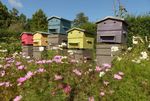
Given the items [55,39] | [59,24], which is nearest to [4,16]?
[59,24]

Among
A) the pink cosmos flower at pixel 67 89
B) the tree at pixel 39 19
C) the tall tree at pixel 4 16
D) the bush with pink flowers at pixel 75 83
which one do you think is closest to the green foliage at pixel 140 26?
the bush with pink flowers at pixel 75 83

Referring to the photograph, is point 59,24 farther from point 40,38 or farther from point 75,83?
point 75,83

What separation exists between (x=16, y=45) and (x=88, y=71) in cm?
960

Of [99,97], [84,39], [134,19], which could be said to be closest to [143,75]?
[99,97]

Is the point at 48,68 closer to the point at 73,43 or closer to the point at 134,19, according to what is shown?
the point at 73,43

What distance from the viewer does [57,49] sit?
659 centimetres

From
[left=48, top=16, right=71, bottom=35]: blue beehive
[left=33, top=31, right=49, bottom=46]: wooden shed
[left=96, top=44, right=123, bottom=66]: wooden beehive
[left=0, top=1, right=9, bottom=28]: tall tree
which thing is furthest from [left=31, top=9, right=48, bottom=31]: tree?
[left=96, top=44, right=123, bottom=66]: wooden beehive

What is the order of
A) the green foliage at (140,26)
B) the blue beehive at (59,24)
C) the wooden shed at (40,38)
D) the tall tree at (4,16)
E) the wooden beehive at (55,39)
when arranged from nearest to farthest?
1. the wooden beehive at (55,39)
2. the blue beehive at (59,24)
3. the wooden shed at (40,38)
4. the green foliage at (140,26)
5. the tall tree at (4,16)

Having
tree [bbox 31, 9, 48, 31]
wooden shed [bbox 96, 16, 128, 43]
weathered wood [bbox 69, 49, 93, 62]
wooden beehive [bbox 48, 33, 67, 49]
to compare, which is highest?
tree [bbox 31, 9, 48, 31]

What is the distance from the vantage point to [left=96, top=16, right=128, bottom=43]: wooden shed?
6.56 m

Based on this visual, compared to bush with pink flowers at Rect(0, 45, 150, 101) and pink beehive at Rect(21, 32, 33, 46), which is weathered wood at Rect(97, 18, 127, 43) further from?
pink beehive at Rect(21, 32, 33, 46)

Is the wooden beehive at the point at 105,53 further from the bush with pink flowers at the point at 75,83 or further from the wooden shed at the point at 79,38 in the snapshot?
the bush with pink flowers at the point at 75,83

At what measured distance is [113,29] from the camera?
678 centimetres

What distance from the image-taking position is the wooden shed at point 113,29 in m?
6.56
